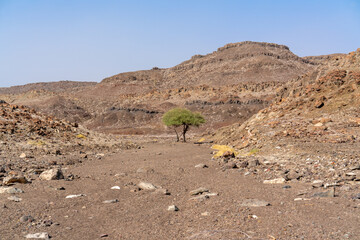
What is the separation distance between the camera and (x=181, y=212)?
7129mm

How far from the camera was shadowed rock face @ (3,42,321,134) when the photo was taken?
82062 mm

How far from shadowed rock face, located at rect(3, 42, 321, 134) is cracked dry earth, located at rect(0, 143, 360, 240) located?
60.5m

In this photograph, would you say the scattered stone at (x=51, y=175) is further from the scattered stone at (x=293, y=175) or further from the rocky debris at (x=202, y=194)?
the scattered stone at (x=293, y=175)

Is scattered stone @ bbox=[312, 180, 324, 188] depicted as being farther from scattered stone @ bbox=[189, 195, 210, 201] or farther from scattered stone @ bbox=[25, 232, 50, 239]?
scattered stone @ bbox=[25, 232, 50, 239]

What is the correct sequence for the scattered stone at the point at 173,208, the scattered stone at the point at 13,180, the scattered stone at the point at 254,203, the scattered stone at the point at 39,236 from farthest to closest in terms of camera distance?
the scattered stone at the point at 13,180 < the scattered stone at the point at 173,208 < the scattered stone at the point at 254,203 < the scattered stone at the point at 39,236

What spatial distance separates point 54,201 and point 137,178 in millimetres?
4161

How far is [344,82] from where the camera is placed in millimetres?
21516

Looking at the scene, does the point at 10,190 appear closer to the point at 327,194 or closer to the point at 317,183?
the point at 327,194

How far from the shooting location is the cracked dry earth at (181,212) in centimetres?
561

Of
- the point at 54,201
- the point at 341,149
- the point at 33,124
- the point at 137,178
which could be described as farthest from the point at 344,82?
the point at 33,124

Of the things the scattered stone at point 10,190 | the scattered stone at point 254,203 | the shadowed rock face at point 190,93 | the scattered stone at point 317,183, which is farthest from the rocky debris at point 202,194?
the shadowed rock face at point 190,93

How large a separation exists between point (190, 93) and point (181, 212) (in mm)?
92836

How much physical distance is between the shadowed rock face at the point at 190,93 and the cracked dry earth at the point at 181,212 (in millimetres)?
60494

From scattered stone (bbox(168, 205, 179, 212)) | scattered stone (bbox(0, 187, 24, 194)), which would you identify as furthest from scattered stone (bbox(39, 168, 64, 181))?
scattered stone (bbox(168, 205, 179, 212))
